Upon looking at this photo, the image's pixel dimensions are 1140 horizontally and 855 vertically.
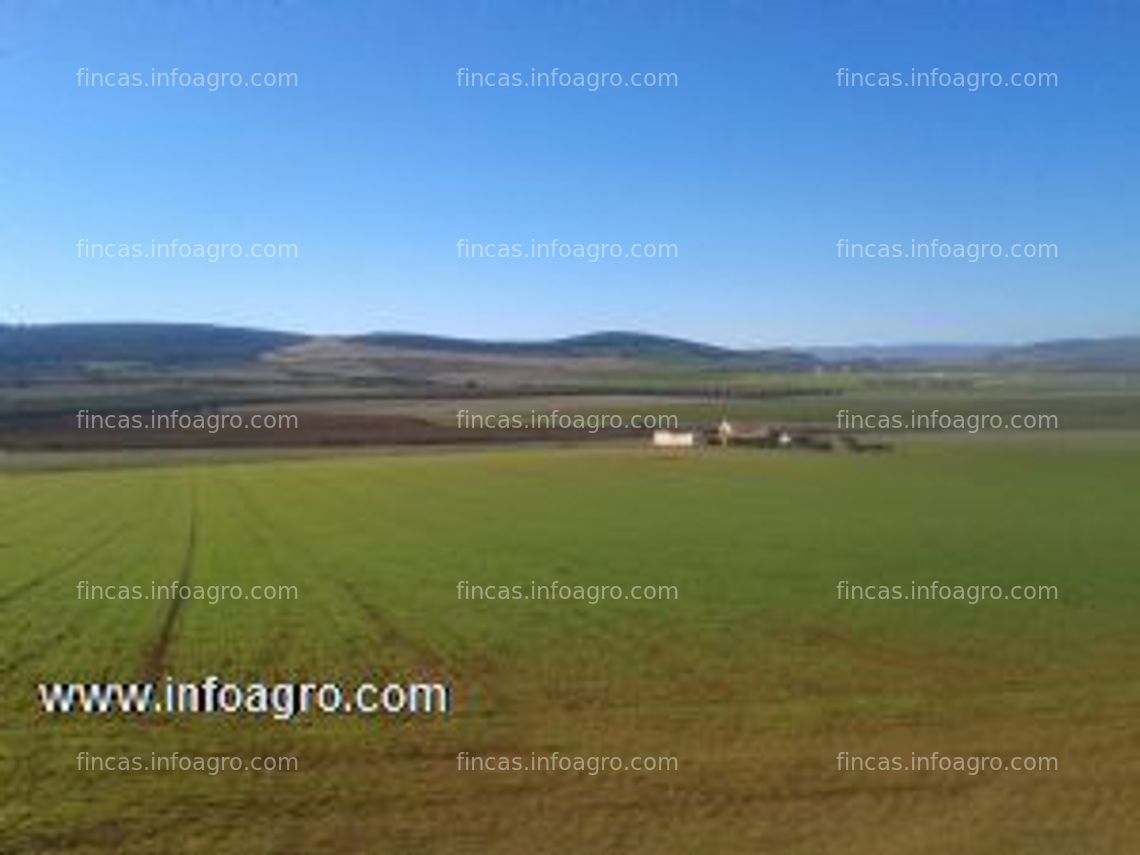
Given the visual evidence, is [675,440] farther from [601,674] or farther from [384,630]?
[601,674]

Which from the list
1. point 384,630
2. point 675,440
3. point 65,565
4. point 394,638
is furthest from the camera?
point 675,440

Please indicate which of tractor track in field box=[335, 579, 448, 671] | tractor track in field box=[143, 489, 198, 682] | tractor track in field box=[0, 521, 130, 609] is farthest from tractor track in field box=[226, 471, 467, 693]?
tractor track in field box=[0, 521, 130, 609]

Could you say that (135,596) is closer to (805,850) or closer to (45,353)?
(805,850)

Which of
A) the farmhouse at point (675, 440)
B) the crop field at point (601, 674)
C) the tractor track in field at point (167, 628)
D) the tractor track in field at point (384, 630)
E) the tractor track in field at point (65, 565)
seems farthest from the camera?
the farmhouse at point (675, 440)

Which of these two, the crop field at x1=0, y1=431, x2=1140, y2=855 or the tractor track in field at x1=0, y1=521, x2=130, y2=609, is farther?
the tractor track in field at x1=0, y1=521, x2=130, y2=609

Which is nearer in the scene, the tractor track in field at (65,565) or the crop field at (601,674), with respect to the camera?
the crop field at (601,674)

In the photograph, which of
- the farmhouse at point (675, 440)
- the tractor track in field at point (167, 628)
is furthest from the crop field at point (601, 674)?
the farmhouse at point (675, 440)

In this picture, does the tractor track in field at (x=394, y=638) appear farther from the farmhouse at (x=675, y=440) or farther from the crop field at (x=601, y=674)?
the farmhouse at (x=675, y=440)

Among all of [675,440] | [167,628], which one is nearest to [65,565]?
[167,628]

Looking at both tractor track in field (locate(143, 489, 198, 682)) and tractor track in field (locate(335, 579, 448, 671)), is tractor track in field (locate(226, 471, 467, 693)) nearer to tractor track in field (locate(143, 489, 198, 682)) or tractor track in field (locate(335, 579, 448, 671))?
A: tractor track in field (locate(335, 579, 448, 671))
